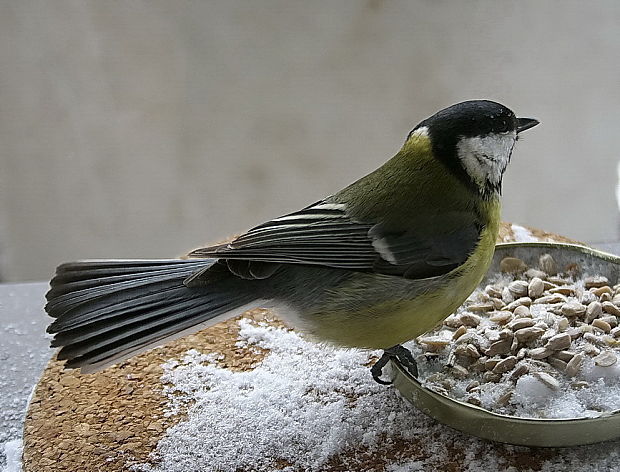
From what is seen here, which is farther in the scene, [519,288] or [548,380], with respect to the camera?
[519,288]

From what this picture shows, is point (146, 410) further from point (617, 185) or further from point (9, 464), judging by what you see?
point (617, 185)

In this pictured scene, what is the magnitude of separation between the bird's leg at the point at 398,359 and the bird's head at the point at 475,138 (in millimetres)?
270

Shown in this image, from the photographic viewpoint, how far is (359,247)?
1.14 metres

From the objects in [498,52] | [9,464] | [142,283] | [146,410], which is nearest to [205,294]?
[142,283]

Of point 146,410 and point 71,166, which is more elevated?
point 71,166

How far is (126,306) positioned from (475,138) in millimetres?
561

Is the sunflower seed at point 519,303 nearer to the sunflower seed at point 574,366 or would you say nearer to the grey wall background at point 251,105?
the sunflower seed at point 574,366

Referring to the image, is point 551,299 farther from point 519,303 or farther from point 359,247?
point 359,247

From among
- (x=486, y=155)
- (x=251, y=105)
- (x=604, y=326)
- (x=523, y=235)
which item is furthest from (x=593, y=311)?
(x=251, y=105)

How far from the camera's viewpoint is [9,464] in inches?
47.6

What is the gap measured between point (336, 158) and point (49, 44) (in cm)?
100

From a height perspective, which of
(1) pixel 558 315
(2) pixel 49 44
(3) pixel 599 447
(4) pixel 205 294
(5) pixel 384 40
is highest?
(2) pixel 49 44

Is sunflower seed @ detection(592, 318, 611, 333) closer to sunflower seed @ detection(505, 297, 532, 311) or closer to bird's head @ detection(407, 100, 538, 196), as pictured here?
sunflower seed @ detection(505, 297, 532, 311)

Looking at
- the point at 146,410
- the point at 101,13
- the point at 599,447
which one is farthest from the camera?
the point at 101,13
